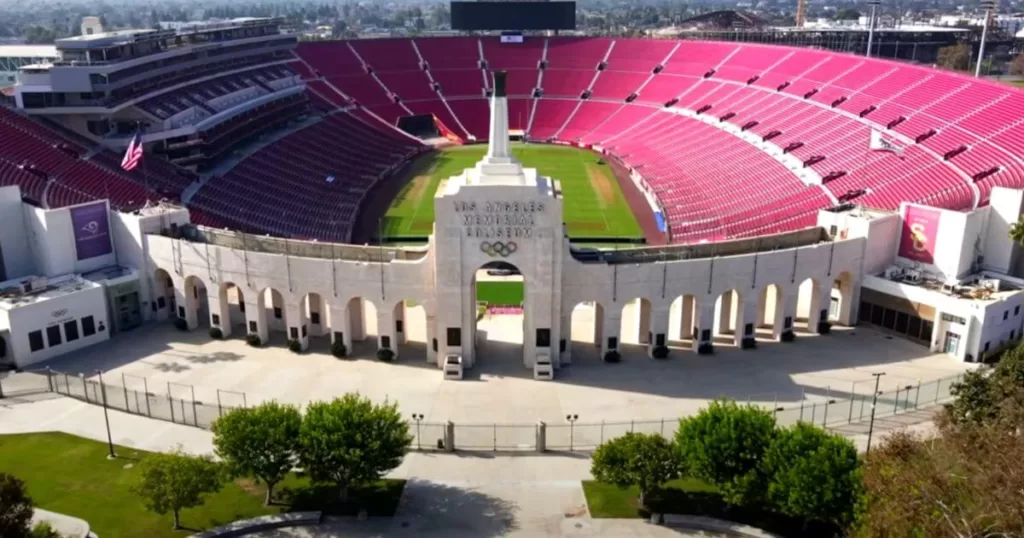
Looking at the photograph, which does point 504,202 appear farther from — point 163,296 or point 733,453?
point 163,296

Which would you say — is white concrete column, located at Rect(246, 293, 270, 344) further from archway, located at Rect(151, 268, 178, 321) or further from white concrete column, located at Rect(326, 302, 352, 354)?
archway, located at Rect(151, 268, 178, 321)

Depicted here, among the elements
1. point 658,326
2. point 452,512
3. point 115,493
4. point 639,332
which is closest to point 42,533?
point 115,493

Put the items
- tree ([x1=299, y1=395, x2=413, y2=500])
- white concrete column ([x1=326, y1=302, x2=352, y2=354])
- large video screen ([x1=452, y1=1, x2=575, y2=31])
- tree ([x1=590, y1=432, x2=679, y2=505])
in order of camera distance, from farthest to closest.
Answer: large video screen ([x1=452, y1=1, x2=575, y2=31]) → white concrete column ([x1=326, y1=302, x2=352, y2=354]) → tree ([x1=590, y1=432, x2=679, y2=505]) → tree ([x1=299, y1=395, x2=413, y2=500])

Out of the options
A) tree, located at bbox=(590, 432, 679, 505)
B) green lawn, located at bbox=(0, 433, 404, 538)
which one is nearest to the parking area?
green lawn, located at bbox=(0, 433, 404, 538)

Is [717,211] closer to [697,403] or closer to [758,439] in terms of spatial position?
[697,403]

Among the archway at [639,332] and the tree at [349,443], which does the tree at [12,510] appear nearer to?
the tree at [349,443]

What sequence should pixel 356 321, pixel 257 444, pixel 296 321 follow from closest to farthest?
pixel 257 444
pixel 296 321
pixel 356 321
